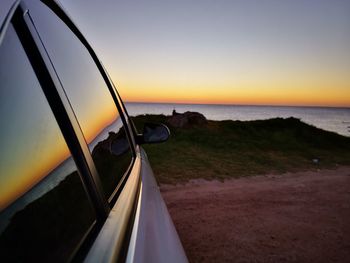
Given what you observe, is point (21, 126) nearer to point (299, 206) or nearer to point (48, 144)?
point (48, 144)

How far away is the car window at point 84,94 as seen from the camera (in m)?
1.20

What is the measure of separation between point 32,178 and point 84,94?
0.92 m

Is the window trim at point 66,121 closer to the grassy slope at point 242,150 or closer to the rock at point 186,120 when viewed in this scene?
the grassy slope at point 242,150

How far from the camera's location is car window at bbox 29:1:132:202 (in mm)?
1203

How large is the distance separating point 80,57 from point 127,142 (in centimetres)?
79

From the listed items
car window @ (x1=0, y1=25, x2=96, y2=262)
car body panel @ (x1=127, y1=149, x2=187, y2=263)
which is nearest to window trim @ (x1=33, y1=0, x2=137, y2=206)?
car body panel @ (x1=127, y1=149, x2=187, y2=263)

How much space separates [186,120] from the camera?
62.3 ft

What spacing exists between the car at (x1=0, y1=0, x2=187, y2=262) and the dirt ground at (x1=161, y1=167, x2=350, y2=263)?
9.18 ft

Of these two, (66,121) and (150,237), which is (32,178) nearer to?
(66,121)

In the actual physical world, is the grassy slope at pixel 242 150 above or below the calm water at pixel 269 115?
above

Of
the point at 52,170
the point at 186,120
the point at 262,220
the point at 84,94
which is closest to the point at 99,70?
the point at 84,94

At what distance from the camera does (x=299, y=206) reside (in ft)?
18.9

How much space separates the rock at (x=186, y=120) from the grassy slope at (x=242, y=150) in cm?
64

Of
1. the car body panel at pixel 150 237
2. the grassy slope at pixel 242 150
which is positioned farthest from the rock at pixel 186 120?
the car body panel at pixel 150 237
